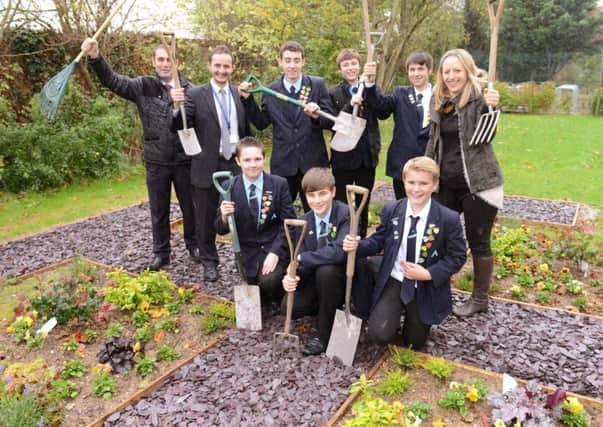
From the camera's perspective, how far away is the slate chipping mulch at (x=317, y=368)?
2584 mm

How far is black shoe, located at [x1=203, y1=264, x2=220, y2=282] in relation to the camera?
4188 millimetres

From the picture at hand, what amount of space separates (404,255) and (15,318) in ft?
9.27

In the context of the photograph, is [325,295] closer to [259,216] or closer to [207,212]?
[259,216]

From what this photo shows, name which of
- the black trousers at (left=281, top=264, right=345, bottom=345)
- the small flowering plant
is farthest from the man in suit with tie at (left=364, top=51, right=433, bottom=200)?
the black trousers at (left=281, top=264, right=345, bottom=345)

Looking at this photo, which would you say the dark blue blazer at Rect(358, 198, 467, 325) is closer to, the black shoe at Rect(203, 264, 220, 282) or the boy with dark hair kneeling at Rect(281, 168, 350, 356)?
the boy with dark hair kneeling at Rect(281, 168, 350, 356)

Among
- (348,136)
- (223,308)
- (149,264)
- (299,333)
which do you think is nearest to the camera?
(299,333)

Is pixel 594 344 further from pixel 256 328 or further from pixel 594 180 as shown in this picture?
pixel 594 180

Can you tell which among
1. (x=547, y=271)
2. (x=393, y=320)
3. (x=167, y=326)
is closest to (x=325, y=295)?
(x=393, y=320)

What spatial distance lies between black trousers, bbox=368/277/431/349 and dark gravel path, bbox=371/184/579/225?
11.6ft

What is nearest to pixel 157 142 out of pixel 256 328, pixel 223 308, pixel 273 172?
pixel 273 172

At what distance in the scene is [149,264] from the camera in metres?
4.61

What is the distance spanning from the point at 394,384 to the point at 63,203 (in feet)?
19.5

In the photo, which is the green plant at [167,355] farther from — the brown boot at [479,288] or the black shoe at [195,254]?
the brown boot at [479,288]

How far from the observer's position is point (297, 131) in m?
3.98
